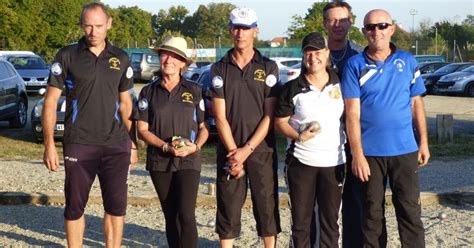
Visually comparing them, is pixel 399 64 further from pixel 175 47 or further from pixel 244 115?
pixel 175 47

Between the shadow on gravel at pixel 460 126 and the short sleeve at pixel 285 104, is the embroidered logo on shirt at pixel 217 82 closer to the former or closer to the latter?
the short sleeve at pixel 285 104

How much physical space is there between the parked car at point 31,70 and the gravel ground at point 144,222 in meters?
17.6

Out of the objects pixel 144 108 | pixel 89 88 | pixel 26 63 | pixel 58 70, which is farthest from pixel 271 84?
pixel 26 63

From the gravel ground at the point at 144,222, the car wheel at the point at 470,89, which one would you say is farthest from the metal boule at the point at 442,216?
the car wheel at the point at 470,89

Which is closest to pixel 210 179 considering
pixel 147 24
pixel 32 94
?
pixel 32 94

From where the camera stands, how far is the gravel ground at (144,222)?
6410 millimetres

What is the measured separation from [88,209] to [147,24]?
84.4 metres

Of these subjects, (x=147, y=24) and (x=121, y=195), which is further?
(x=147, y=24)

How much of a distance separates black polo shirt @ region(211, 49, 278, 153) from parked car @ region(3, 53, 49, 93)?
22286 millimetres

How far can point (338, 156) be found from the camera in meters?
4.98

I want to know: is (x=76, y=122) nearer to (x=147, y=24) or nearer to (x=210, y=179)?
(x=210, y=179)

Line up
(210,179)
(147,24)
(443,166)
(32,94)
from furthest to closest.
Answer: (147,24) < (32,94) < (443,166) < (210,179)

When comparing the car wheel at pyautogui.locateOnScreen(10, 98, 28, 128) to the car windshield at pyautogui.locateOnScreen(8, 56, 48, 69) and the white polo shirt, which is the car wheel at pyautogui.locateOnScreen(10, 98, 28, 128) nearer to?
the car windshield at pyautogui.locateOnScreen(8, 56, 48, 69)

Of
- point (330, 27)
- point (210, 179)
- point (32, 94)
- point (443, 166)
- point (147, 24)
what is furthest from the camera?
point (147, 24)
